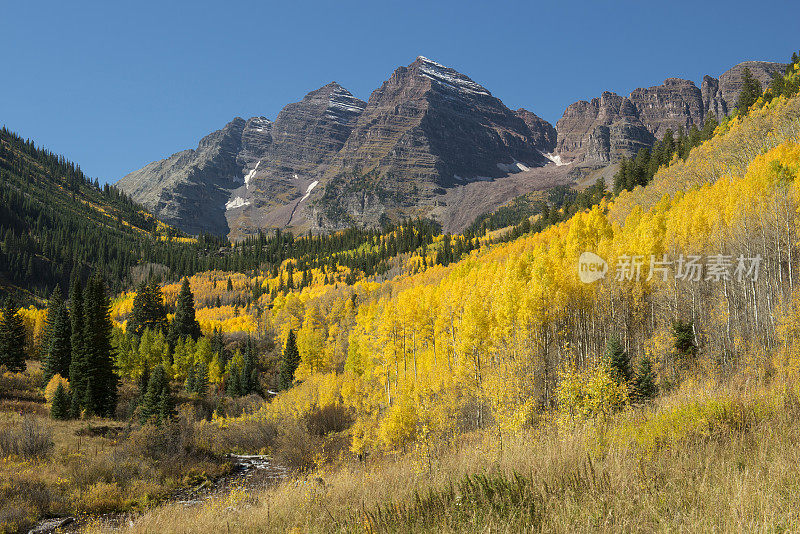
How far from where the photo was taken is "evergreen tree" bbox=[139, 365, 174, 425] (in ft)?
140

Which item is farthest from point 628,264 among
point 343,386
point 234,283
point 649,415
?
point 234,283

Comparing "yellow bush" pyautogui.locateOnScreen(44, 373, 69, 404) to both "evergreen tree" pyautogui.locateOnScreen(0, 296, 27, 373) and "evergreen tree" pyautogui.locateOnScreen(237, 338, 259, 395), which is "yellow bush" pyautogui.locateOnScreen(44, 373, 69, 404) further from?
"evergreen tree" pyautogui.locateOnScreen(237, 338, 259, 395)

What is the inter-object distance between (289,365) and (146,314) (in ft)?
123

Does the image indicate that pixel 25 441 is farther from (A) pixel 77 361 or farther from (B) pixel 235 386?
(B) pixel 235 386

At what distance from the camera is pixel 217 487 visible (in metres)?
34.5

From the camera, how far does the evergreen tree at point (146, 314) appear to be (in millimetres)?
89000

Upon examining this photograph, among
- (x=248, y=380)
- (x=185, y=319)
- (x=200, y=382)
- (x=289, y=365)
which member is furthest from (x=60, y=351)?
(x=185, y=319)

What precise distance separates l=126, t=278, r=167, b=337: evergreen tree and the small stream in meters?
54.8

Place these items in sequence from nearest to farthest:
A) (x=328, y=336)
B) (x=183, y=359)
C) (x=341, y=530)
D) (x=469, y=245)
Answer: (x=341, y=530) → (x=183, y=359) → (x=328, y=336) → (x=469, y=245)

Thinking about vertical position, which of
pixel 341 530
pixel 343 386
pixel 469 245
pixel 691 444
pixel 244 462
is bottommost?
pixel 244 462

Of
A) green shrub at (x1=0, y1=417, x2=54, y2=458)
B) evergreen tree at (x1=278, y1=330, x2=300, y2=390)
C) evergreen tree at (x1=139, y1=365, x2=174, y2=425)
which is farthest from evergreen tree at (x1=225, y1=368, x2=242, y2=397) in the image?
green shrub at (x1=0, y1=417, x2=54, y2=458)

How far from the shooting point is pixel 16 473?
2692cm

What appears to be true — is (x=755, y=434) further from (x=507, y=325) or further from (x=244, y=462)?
(x=244, y=462)

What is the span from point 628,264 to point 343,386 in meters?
35.1
